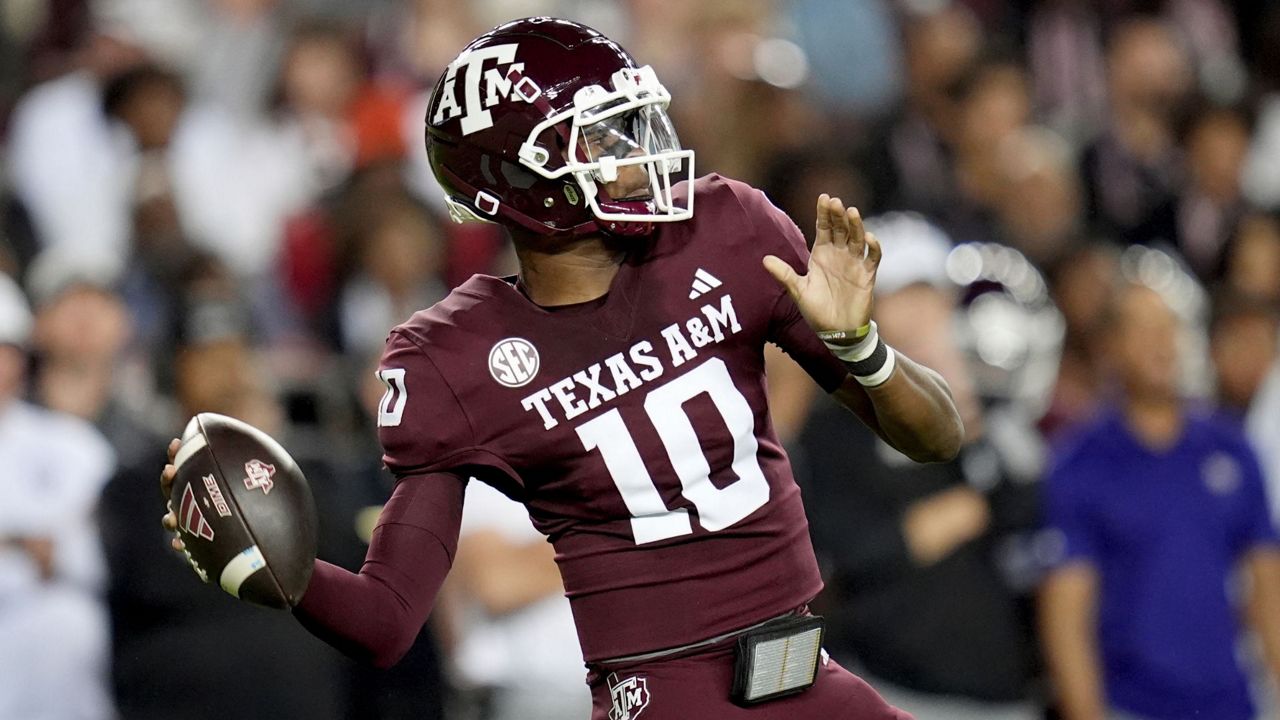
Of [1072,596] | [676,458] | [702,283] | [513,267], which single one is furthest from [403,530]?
[513,267]

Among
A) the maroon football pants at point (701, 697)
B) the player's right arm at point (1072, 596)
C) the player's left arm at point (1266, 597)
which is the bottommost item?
the player's left arm at point (1266, 597)

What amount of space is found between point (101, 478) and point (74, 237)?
1451mm

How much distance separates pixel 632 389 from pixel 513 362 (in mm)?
210

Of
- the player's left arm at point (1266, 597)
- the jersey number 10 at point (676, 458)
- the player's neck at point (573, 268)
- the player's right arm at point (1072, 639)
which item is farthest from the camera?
the player's left arm at point (1266, 597)

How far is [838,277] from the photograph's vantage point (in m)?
3.23

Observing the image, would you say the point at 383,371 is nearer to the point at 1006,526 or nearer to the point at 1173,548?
the point at 1006,526

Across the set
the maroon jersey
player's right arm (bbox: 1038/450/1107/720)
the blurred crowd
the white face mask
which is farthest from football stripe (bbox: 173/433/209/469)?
player's right arm (bbox: 1038/450/1107/720)

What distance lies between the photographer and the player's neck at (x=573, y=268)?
136 inches

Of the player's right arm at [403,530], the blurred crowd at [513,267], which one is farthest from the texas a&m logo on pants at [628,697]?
the blurred crowd at [513,267]

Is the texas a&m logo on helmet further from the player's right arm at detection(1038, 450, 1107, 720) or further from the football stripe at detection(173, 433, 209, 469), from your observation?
the player's right arm at detection(1038, 450, 1107, 720)

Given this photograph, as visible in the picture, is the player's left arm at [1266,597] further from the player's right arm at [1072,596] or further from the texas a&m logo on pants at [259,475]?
the texas a&m logo on pants at [259,475]

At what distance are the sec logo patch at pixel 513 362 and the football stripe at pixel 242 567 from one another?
0.53 meters

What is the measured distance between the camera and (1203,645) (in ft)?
19.3

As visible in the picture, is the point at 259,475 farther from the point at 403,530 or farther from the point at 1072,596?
the point at 1072,596
